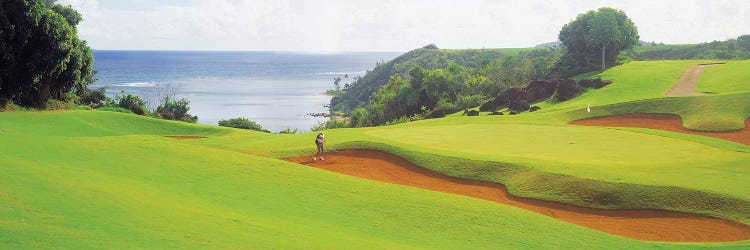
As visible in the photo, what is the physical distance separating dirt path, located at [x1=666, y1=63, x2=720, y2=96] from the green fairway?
105 feet

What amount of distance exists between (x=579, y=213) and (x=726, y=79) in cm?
5268

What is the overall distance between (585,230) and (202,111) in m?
140

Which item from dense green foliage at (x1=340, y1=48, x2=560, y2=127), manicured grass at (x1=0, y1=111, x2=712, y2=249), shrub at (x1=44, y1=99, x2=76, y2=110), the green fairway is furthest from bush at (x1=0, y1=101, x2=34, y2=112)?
dense green foliage at (x1=340, y1=48, x2=560, y2=127)

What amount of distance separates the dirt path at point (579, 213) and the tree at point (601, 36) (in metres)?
71.5

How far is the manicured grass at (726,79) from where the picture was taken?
57431 mm

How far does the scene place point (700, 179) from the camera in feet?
67.7

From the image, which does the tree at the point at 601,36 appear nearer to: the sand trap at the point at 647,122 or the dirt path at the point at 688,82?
the dirt path at the point at 688,82

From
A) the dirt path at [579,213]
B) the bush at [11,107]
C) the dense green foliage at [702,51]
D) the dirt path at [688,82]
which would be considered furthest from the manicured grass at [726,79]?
the dense green foliage at [702,51]

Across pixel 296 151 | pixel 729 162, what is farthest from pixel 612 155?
pixel 296 151

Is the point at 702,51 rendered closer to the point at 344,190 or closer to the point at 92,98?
the point at 92,98

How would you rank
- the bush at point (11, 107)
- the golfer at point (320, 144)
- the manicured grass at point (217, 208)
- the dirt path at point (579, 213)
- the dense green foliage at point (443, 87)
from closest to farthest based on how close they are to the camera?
the manicured grass at point (217, 208), the dirt path at point (579, 213), the golfer at point (320, 144), the bush at point (11, 107), the dense green foliage at point (443, 87)

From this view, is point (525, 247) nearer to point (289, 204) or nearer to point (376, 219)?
point (376, 219)

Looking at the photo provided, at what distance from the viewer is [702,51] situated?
159 metres

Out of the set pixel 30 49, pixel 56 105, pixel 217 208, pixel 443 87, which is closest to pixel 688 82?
pixel 443 87
